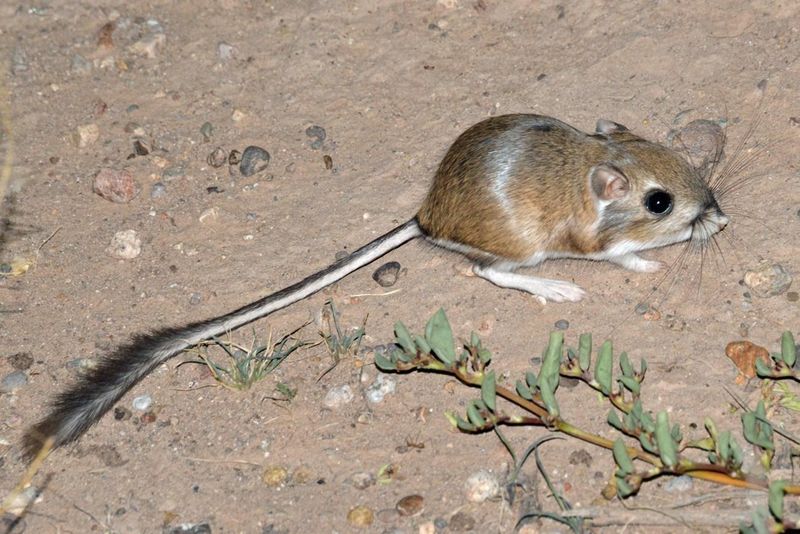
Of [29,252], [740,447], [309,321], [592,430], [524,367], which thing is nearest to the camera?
[740,447]

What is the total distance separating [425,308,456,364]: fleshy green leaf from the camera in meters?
3.68

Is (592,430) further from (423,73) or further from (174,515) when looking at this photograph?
(423,73)

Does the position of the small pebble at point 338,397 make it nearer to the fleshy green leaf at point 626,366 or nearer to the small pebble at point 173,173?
the fleshy green leaf at point 626,366

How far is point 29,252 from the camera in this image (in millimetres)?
5082

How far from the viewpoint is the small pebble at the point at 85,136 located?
5.59 meters

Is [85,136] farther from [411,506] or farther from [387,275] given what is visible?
[411,506]

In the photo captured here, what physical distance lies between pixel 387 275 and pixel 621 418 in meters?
1.39

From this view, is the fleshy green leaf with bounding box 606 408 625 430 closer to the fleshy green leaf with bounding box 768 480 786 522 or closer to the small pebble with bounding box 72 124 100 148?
the fleshy green leaf with bounding box 768 480 786 522

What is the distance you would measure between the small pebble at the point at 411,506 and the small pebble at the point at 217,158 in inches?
95.7

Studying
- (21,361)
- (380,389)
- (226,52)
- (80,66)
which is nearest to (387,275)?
(380,389)

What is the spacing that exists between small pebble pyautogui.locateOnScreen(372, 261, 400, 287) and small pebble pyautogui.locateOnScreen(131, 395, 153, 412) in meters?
1.23

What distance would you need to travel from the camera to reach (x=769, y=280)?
13.9 feet

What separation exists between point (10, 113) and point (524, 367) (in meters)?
3.65

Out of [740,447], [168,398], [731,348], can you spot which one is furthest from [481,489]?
[168,398]
